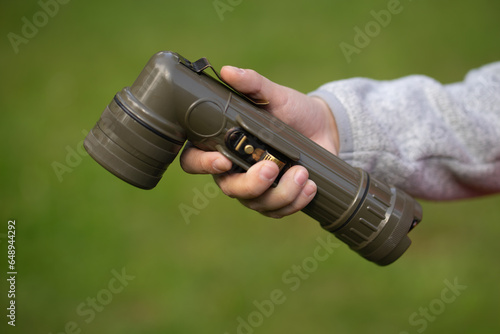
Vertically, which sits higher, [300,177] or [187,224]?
[300,177]

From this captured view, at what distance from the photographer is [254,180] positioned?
105 centimetres

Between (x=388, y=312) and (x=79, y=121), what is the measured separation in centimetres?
160

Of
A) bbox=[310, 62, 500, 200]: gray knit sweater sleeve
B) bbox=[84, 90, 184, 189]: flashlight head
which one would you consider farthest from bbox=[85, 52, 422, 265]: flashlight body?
bbox=[310, 62, 500, 200]: gray knit sweater sleeve

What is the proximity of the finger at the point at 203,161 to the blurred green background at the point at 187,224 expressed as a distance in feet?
3.30

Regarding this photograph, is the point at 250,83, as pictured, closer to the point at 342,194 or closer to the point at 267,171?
the point at 267,171

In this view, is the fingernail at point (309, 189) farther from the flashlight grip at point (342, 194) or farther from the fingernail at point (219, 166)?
the fingernail at point (219, 166)

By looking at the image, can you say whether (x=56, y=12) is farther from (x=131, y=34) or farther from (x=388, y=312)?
A: (x=388, y=312)

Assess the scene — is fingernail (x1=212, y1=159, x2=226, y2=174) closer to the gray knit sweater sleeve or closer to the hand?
the hand

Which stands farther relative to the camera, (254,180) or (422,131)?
(422,131)

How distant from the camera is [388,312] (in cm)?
207

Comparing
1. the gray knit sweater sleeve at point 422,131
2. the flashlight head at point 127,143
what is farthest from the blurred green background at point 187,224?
the flashlight head at point 127,143

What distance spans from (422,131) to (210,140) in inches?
21.1

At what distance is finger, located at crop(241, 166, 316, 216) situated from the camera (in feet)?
3.48

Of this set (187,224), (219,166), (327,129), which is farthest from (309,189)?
(187,224)
